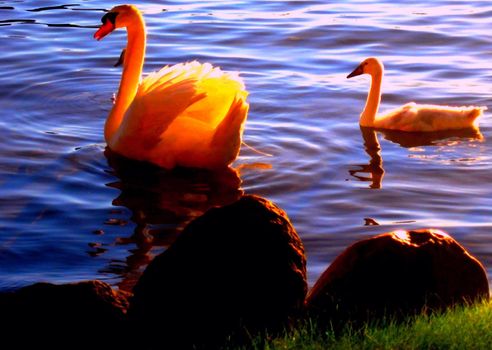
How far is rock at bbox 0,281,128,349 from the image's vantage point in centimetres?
587

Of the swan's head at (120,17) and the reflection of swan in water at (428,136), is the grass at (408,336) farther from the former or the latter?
the swan's head at (120,17)

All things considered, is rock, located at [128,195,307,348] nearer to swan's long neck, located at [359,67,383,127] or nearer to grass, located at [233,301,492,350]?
grass, located at [233,301,492,350]

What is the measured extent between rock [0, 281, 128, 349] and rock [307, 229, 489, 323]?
112 cm

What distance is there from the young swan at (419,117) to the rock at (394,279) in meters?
4.66

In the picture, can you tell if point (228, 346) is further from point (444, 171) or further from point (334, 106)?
point (334, 106)

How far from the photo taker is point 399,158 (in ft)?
34.4

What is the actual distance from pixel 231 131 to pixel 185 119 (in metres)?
0.45

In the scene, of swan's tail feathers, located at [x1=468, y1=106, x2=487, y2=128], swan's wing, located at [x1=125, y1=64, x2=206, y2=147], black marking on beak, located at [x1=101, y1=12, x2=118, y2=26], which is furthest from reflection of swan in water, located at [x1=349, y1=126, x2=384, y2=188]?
black marking on beak, located at [x1=101, y1=12, x2=118, y2=26]

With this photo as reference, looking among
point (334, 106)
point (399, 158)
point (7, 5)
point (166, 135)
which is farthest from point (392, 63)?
point (7, 5)

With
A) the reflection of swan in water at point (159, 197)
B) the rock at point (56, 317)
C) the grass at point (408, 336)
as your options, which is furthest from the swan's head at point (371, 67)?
the rock at point (56, 317)

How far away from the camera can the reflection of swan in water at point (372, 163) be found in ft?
32.1

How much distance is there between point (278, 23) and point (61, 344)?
1029cm

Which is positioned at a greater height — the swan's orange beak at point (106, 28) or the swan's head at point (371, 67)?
the swan's orange beak at point (106, 28)

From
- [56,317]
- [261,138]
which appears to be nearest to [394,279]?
[56,317]
